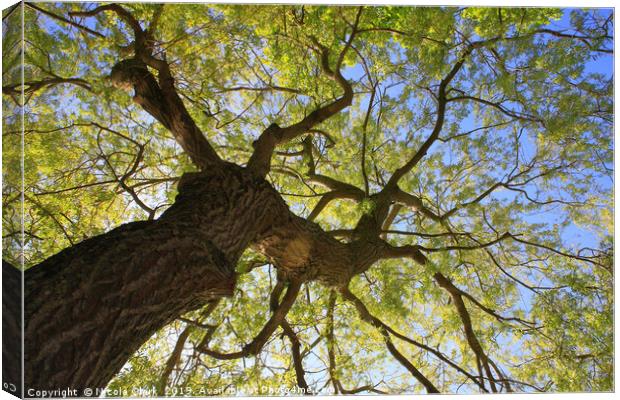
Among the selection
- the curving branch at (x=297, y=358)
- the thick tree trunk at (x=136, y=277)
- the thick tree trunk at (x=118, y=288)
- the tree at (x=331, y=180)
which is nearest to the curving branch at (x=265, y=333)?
the tree at (x=331, y=180)

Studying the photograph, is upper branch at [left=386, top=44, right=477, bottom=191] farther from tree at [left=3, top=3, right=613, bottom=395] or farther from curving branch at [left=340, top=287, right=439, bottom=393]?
curving branch at [left=340, top=287, right=439, bottom=393]

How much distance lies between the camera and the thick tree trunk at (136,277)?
4.22 feet

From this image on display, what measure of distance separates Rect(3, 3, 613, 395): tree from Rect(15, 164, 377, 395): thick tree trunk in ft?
0.05

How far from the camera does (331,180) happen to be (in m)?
3.35

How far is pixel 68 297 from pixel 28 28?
1486 mm

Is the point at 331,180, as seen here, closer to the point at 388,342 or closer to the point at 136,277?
the point at 388,342

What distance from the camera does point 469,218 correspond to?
323 centimetres

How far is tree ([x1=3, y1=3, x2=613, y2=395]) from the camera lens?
2232 millimetres

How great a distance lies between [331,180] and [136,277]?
2047mm

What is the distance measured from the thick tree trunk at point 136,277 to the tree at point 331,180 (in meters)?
0.01

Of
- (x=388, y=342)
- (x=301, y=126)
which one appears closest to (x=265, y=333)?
(x=388, y=342)

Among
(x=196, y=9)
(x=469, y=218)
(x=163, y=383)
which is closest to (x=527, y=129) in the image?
(x=469, y=218)

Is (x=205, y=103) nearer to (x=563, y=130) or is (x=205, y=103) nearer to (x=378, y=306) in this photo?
(x=378, y=306)

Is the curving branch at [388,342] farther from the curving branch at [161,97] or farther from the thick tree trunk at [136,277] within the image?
the curving branch at [161,97]
